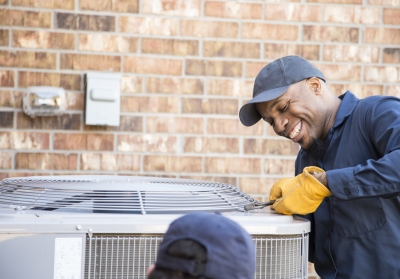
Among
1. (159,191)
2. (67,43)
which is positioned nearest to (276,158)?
(67,43)

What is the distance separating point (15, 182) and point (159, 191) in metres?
0.56

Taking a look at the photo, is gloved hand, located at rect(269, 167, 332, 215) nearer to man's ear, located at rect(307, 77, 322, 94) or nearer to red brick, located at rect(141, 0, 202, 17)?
man's ear, located at rect(307, 77, 322, 94)

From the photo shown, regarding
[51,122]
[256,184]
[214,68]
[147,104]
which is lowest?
[256,184]

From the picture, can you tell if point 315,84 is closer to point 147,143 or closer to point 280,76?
point 280,76

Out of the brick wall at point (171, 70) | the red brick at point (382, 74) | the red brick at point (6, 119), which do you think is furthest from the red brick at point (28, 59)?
the red brick at point (382, 74)

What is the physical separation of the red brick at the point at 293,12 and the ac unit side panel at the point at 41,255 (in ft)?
6.58

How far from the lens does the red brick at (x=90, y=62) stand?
312cm

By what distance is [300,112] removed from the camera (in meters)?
2.18

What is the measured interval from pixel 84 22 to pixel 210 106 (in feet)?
2.62

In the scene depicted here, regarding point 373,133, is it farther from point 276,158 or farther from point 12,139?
point 12,139

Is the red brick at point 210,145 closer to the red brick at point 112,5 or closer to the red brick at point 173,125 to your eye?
the red brick at point 173,125

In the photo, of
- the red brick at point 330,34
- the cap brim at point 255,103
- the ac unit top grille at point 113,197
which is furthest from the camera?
the red brick at point 330,34

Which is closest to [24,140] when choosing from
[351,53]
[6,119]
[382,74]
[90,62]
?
[6,119]

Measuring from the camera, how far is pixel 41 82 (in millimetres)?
3100
